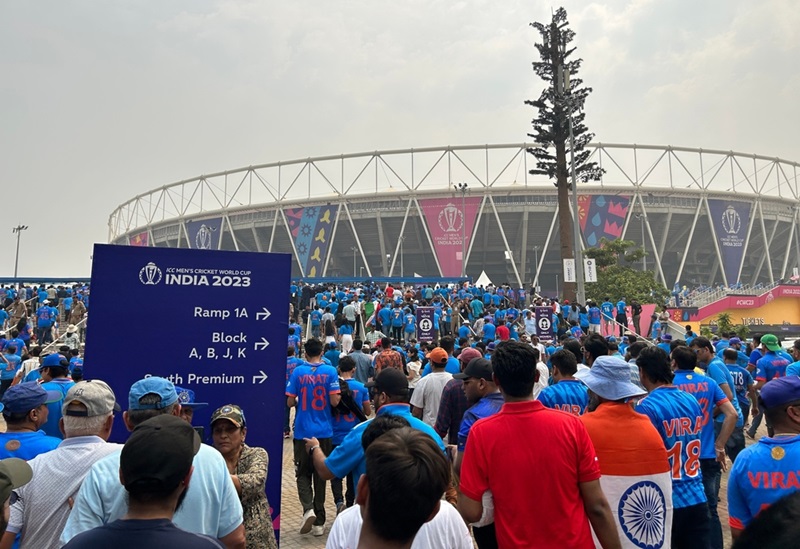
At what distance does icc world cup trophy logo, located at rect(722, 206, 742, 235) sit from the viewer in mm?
50219

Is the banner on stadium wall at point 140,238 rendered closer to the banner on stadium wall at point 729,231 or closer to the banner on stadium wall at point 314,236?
the banner on stadium wall at point 314,236

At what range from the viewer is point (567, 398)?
14.2 ft

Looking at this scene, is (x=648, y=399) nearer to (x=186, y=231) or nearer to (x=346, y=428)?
(x=346, y=428)

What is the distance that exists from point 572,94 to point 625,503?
2294cm

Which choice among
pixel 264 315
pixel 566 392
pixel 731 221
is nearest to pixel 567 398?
pixel 566 392

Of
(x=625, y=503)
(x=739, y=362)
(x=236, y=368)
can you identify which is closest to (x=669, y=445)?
(x=625, y=503)

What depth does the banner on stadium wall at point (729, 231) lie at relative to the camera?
49.4 metres

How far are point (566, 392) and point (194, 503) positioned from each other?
3.05 metres

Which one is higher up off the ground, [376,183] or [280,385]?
[376,183]

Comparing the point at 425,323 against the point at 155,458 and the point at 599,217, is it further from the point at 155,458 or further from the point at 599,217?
the point at 599,217

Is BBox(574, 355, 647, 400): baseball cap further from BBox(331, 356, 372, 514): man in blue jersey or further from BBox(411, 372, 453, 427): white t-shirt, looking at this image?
BBox(331, 356, 372, 514): man in blue jersey

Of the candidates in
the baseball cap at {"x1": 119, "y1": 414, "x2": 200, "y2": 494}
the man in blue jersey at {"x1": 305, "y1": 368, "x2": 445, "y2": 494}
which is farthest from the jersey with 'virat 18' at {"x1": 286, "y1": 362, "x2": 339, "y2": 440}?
the baseball cap at {"x1": 119, "y1": 414, "x2": 200, "y2": 494}

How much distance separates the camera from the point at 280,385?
12.6ft

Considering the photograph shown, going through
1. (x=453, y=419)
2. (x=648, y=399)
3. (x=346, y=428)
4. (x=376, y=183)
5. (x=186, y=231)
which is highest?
(x=376, y=183)
